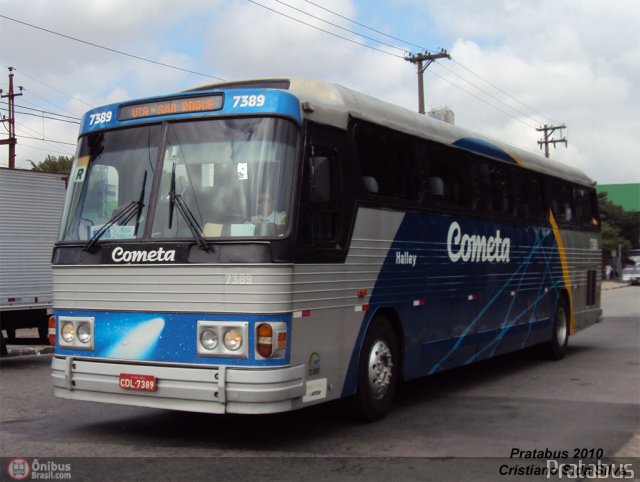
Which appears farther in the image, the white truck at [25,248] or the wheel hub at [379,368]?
the white truck at [25,248]

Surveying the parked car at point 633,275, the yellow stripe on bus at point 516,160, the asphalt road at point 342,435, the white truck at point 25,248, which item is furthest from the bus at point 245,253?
the parked car at point 633,275

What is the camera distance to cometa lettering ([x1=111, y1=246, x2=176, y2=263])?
6793mm

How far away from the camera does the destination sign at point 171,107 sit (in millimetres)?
7014

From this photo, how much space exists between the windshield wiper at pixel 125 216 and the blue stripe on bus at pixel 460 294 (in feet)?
8.27

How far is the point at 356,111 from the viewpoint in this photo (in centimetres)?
791

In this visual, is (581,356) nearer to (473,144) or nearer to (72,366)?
(473,144)

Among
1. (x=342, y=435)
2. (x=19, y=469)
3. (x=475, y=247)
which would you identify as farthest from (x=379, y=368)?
(x=19, y=469)

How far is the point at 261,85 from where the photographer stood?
7.88 metres

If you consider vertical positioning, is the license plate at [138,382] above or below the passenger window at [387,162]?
below

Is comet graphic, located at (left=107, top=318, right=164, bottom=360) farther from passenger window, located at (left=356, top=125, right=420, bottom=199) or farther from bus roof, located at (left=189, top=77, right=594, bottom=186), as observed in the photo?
passenger window, located at (left=356, top=125, right=420, bottom=199)

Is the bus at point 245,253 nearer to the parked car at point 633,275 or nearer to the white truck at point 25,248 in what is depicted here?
the white truck at point 25,248

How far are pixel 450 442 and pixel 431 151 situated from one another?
12.3 feet

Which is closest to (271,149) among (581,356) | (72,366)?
(72,366)

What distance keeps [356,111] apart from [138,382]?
136 inches
